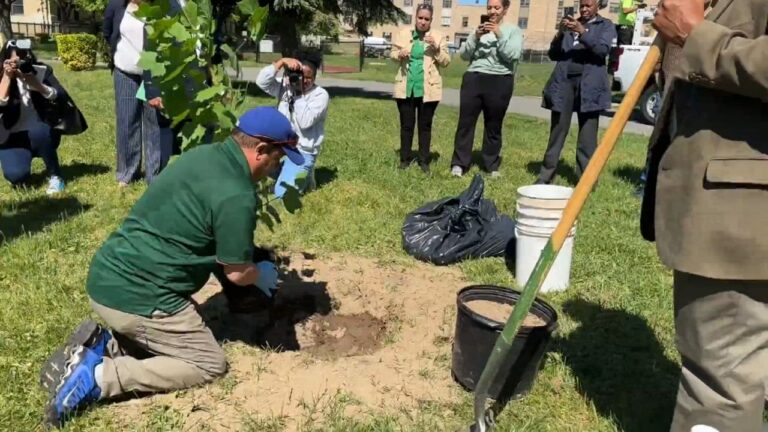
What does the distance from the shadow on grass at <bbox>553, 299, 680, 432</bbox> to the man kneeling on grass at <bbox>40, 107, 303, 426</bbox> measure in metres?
1.67

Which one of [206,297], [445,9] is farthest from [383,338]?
[445,9]

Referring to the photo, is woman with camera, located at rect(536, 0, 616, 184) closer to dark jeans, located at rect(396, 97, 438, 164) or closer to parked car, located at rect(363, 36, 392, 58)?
dark jeans, located at rect(396, 97, 438, 164)

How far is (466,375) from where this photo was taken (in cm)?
307

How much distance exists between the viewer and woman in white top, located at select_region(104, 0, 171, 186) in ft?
17.8

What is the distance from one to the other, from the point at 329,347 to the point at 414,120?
12.4ft

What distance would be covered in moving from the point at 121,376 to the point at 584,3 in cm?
522

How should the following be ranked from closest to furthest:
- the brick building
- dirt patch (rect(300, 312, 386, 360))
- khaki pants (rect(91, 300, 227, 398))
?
1. khaki pants (rect(91, 300, 227, 398))
2. dirt patch (rect(300, 312, 386, 360))
3. the brick building

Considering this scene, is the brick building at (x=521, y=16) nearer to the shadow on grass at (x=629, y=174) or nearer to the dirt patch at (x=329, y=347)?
the shadow on grass at (x=629, y=174)

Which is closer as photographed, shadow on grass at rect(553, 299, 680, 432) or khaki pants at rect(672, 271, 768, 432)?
khaki pants at rect(672, 271, 768, 432)

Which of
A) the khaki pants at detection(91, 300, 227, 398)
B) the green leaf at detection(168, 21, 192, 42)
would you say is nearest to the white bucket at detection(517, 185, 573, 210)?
the khaki pants at detection(91, 300, 227, 398)

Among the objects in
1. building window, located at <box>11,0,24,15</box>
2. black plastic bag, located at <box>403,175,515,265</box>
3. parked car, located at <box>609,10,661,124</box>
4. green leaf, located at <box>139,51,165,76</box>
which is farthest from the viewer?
building window, located at <box>11,0,24,15</box>

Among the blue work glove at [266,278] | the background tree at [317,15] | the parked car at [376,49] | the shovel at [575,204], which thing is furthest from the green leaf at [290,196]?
the parked car at [376,49]

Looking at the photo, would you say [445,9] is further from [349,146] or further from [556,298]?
[556,298]

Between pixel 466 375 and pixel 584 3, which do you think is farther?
pixel 584 3
